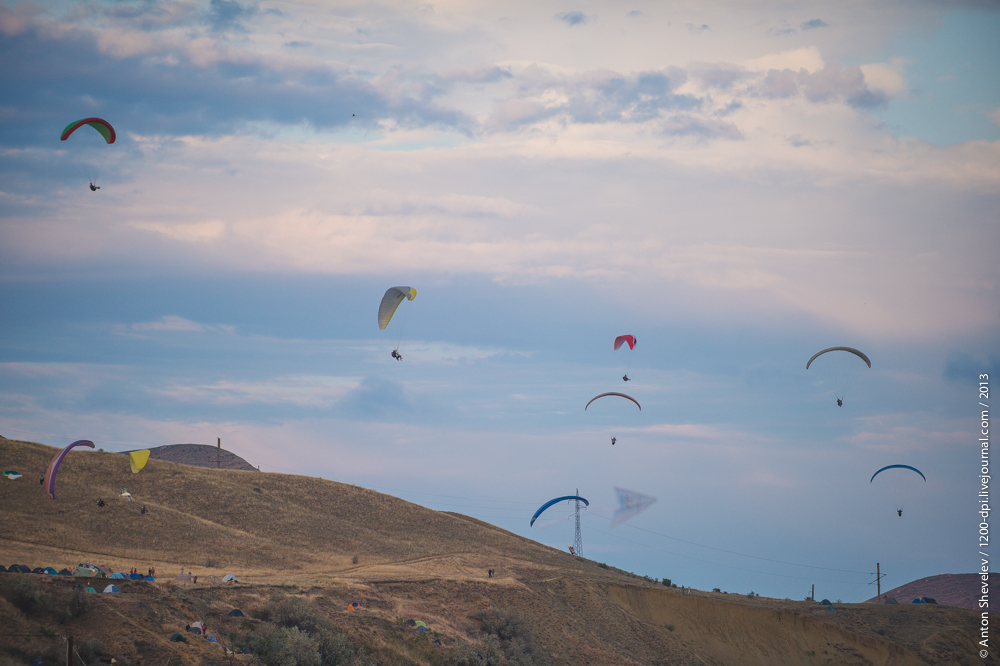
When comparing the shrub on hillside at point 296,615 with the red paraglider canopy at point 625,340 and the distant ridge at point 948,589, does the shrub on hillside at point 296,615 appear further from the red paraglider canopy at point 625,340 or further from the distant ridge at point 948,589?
the distant ridge at point 948,589

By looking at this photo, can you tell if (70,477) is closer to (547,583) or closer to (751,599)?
(547,583)

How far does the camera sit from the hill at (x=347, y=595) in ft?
105

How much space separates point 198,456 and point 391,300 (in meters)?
97.4

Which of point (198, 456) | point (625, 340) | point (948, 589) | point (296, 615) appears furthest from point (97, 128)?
point (948, 589)

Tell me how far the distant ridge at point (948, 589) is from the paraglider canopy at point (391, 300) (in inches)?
3002

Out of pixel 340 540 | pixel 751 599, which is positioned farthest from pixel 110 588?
pixel 751 599

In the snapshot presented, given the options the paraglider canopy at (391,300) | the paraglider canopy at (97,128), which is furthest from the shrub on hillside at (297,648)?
the paraglider canopy at (97,128)

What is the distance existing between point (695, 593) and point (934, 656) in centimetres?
1706

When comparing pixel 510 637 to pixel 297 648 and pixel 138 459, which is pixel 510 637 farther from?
pixel 138 459

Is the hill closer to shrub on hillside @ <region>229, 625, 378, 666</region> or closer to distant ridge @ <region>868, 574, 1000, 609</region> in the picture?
shrub on hillside @ <region>229, 625, 378, 666</region>

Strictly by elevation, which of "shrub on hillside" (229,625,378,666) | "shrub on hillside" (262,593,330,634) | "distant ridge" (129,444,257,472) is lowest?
"shrub on hillside" (229,625,378,666)

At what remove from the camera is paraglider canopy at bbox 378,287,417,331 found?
46000mm

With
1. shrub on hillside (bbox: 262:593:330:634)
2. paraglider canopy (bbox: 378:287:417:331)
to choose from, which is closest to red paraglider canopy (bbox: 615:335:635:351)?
paraglider canopy (bbox: 378:287:417:331)

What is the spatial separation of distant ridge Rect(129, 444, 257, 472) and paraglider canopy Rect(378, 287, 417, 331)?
90.5 m
